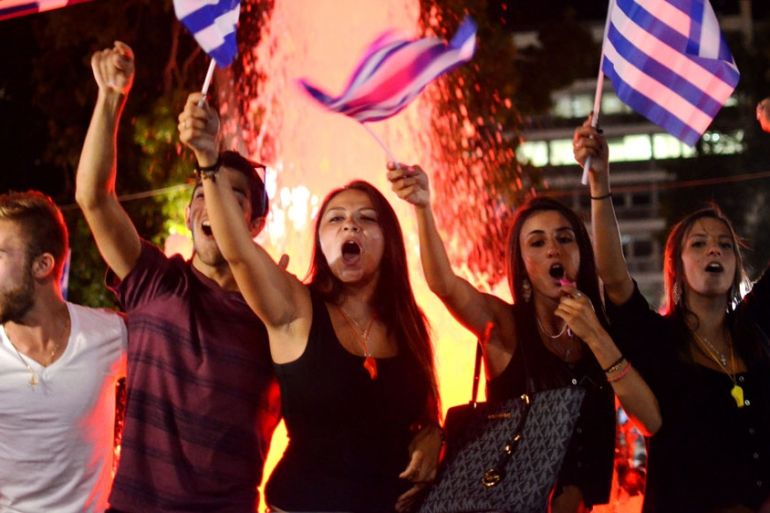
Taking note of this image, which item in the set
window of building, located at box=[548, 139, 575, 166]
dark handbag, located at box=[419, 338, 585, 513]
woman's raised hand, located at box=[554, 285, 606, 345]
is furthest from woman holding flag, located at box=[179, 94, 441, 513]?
window of building, located at box=[548, 139, 575, 166]

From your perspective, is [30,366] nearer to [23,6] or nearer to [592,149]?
[23,6]

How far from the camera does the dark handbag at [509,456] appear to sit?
4246mm

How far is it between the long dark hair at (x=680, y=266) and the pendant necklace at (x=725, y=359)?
19 cm

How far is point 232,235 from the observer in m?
4.45

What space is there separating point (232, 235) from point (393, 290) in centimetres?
83

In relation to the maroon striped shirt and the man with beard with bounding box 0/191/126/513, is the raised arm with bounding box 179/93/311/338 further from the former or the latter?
the man with beard with bounding box 0/191/126/513

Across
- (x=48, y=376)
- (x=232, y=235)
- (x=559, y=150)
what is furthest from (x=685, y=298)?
(x=559, y=150)

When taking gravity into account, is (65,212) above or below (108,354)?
above

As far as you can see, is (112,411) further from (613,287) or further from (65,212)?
(65,212)

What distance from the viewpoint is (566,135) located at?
92000 millimetres

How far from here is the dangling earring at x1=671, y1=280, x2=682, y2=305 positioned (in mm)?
5449

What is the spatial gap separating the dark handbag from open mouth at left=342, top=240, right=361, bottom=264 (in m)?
0.82

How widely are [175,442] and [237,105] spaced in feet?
29.4

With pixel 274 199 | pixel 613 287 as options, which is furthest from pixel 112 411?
pixel 274 199
